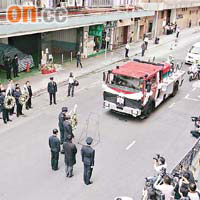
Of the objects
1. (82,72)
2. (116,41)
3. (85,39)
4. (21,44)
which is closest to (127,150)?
(82,72)

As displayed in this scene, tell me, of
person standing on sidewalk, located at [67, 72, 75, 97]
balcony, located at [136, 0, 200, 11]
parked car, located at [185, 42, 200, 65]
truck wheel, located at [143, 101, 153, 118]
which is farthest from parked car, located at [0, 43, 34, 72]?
balcony, located at [136, 0, 200, 11]

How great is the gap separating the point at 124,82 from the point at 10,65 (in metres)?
8.35

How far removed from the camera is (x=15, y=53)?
2052 centimetres

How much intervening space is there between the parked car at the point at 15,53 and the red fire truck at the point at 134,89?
799 centimetres

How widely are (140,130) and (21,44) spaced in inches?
480

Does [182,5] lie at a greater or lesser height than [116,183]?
greater

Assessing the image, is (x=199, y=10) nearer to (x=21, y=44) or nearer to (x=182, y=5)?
(x=182, y=5)

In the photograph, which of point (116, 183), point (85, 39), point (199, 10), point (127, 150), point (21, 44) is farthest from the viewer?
point (199, 10)

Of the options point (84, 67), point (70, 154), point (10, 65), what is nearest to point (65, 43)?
point (84, 67)

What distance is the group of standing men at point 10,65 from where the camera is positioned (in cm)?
1927

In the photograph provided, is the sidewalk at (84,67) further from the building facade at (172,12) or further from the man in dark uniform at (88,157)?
the man in dark uniform at (88,157)

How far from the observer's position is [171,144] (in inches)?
507

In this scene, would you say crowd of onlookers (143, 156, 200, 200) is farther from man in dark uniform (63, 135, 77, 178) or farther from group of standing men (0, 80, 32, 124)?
group of standing men (0, 80, 32, 124)

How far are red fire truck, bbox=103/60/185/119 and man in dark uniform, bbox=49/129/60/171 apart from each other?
4923 millimetres
